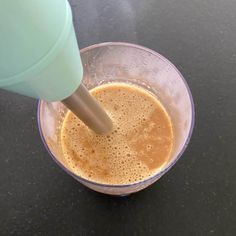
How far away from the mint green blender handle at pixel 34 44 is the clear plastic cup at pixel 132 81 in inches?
8.7

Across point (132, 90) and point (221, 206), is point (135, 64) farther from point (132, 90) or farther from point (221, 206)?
point (221, 206)

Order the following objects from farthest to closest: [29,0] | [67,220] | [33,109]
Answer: [33,109] → [67,220] → [29,0]

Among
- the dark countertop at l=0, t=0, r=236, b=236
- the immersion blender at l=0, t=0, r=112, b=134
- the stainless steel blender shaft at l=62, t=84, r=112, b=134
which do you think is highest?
the immersion blender at l=0, t=0, r=112, b=134

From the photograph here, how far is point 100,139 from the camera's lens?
2.40 ft

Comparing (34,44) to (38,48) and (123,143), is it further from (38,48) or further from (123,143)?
(123,143)

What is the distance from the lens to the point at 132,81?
32.4 inches

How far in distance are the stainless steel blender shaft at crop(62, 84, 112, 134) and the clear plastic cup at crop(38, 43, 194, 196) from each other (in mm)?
80

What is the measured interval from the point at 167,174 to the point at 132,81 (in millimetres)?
227

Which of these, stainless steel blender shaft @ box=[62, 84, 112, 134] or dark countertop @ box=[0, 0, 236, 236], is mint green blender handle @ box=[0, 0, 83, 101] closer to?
stainless steel blender shaft @ box=[62, 84, 112, 134]

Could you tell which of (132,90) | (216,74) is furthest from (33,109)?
(216,74)

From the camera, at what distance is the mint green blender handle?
0.32 m

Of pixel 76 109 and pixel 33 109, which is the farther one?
pixel 33 109

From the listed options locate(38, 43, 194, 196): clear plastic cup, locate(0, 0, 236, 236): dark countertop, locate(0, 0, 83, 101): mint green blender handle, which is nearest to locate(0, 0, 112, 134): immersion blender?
locate(0, 0, 83, 101): mint green blender handle

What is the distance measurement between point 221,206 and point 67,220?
0.90 feet
